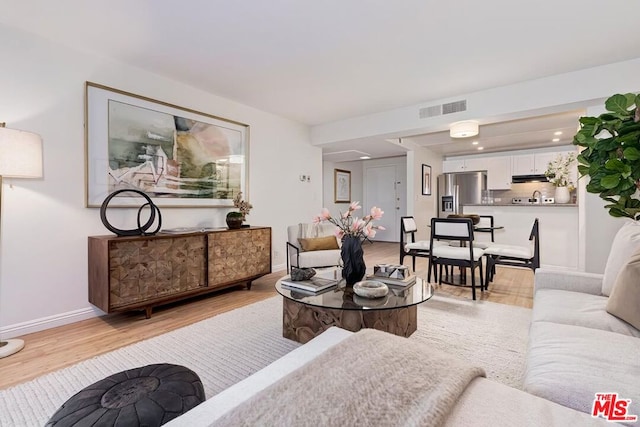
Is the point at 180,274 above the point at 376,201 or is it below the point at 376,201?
below

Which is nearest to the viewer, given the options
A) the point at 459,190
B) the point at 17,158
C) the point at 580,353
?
the point at 580,353

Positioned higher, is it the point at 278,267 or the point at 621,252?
the point at 621,252

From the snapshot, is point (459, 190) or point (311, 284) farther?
point (459, 190)

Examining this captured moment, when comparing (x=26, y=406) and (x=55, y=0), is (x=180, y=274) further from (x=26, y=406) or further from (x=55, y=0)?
(x=55, y=0)

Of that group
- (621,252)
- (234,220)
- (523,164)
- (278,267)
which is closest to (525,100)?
(621,252)

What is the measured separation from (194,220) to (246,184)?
0.91 metres

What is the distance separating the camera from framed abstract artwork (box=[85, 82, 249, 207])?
2859 mm

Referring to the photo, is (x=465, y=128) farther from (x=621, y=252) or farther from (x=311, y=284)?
(x=311, y=284)

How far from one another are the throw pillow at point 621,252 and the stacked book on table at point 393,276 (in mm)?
1207

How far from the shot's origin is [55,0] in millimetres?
2094

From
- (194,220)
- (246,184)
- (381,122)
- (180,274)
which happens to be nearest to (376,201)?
(381,122)

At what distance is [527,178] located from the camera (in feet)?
21.5

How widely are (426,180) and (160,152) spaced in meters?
5.34

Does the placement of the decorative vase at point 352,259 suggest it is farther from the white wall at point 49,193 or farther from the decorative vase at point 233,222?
the white wall at point 49,193
